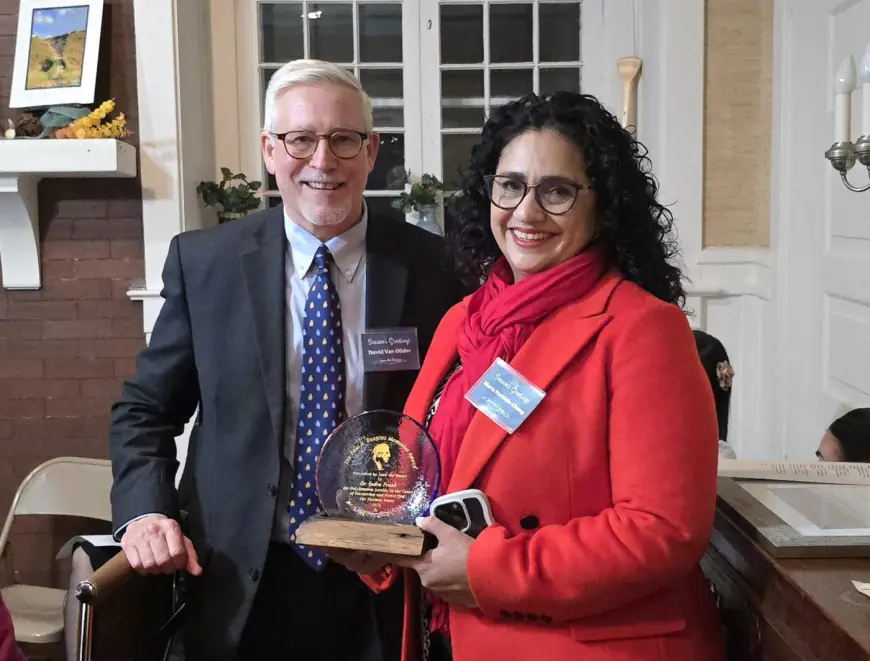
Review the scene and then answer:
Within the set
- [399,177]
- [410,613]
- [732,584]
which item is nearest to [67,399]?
[399,177]

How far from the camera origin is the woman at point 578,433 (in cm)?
105

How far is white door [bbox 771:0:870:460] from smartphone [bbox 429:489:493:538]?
6.17 ft

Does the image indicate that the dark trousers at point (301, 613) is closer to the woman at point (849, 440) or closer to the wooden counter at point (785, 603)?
the wooden counter at point (785, 603)

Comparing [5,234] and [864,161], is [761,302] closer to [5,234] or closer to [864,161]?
[864,161]

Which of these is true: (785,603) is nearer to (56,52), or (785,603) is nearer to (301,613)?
(301,613)

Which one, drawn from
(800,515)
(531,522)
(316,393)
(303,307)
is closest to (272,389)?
(316,393)

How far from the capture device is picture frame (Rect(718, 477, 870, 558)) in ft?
3.40

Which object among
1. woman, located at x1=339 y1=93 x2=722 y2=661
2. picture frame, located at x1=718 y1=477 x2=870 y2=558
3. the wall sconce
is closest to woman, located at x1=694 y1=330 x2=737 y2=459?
the wall sconce

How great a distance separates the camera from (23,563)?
121 inches

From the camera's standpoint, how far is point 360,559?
1227 millimetres

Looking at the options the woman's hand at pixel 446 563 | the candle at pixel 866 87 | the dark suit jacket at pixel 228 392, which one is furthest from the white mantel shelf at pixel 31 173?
the candle at pixel 866 87

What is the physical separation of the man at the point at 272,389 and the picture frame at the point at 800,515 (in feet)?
2.23

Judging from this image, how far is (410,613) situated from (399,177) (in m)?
2.41

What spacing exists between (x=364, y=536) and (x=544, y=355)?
1.15 feet
